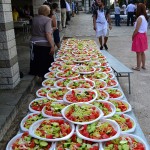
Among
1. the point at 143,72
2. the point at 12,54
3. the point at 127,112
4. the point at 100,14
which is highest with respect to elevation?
the point at 100,14

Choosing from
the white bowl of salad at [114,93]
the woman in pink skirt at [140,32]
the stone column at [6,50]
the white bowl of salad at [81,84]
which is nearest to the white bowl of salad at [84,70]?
the white bowl of salad at [81,84]

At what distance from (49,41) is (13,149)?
347 centimetres

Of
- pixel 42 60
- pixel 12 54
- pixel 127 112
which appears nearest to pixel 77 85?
pixel 127 112

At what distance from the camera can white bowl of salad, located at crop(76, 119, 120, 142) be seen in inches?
86.1

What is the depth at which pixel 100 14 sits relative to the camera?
876 cm

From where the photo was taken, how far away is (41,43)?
18.1ft

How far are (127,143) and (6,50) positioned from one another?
10.7 ft

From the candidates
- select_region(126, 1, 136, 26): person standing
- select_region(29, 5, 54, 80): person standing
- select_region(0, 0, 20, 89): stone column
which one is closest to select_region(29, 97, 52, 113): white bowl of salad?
select_region(0, 0, 20, 89): stone column

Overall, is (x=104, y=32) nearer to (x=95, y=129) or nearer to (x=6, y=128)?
(x=6, y=128)

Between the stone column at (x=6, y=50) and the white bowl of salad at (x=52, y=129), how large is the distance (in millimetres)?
2543

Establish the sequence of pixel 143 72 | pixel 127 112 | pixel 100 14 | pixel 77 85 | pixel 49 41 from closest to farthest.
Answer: pixel 127 112 → pixel 77 85 → pixel 49 41 → pixel 143 72 → pixel 100 14

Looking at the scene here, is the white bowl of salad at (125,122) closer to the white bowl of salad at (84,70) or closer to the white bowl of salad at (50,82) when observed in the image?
the white bowl of salad at (50,82)

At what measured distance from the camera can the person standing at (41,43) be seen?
529 centimetres

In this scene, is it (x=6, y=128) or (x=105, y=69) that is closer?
(x=6, y=128)
